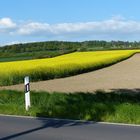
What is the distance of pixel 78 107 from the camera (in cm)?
1556

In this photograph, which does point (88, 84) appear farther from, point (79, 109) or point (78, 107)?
point (79, 109)

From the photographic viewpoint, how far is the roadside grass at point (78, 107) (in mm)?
13969

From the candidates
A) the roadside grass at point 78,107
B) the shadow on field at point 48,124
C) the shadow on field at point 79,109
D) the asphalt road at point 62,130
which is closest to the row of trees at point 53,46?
the roadside grass at point 78,107

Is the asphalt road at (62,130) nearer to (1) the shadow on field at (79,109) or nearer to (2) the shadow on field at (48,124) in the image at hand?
(2) the shadow on field at (48,124)

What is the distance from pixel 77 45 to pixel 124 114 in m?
120

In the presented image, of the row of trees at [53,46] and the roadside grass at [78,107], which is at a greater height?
the row of trees at [53,46]

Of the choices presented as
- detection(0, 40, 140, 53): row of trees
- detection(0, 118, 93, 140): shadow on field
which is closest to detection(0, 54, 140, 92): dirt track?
detection(0, 118, 93, 140): shadow on field

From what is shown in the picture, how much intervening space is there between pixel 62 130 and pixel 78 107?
144 inches

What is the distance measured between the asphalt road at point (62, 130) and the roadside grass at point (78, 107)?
3.01ft

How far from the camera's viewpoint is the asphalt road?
35.7 ft

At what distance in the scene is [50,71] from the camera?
4094 cm

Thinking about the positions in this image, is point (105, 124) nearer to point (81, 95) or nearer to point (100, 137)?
point (100, 137)

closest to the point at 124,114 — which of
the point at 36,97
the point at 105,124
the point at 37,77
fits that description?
the point at 105,124

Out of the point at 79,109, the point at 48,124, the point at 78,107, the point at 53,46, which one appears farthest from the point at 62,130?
the point at 53,46
